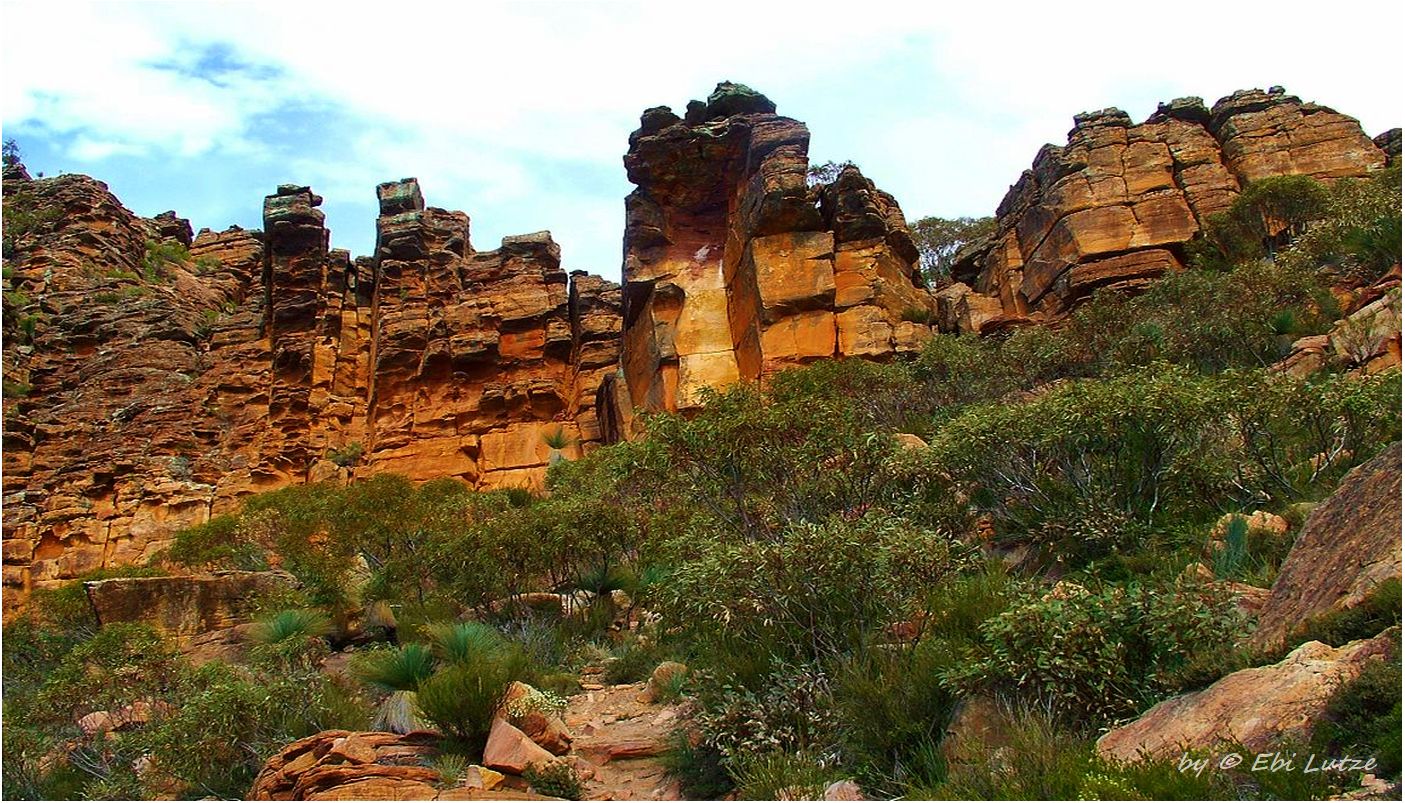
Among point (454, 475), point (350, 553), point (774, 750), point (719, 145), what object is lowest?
point (774, 750)

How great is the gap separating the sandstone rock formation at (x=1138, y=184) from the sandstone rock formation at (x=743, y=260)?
3.18 meters

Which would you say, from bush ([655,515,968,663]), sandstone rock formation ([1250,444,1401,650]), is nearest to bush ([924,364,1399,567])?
bush ([655,515,968,663])

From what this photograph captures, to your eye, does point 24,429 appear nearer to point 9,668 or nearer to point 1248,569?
point 9,668

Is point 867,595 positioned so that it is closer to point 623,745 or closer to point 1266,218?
point 623,745

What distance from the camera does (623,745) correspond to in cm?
1052

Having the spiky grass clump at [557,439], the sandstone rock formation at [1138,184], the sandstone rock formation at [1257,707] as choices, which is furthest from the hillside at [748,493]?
the spiky grass clump at [557,439]

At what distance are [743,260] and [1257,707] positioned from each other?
2465cm

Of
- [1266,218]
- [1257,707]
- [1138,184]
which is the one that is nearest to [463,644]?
[1257,707]

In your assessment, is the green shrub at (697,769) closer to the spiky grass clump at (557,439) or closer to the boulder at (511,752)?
the boulder at (511,752)

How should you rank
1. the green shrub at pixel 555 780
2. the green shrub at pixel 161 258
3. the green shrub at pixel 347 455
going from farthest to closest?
the green shrub at pixel 161 258, the green shrub at pixel 347 455, the green shrub at pixel 555 780

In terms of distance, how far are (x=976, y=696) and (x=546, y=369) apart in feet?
107

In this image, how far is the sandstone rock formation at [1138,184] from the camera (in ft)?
93.5

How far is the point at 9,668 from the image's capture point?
2052 cm

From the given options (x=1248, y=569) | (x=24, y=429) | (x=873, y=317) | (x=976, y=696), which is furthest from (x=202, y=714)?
(x=24, y=429)
